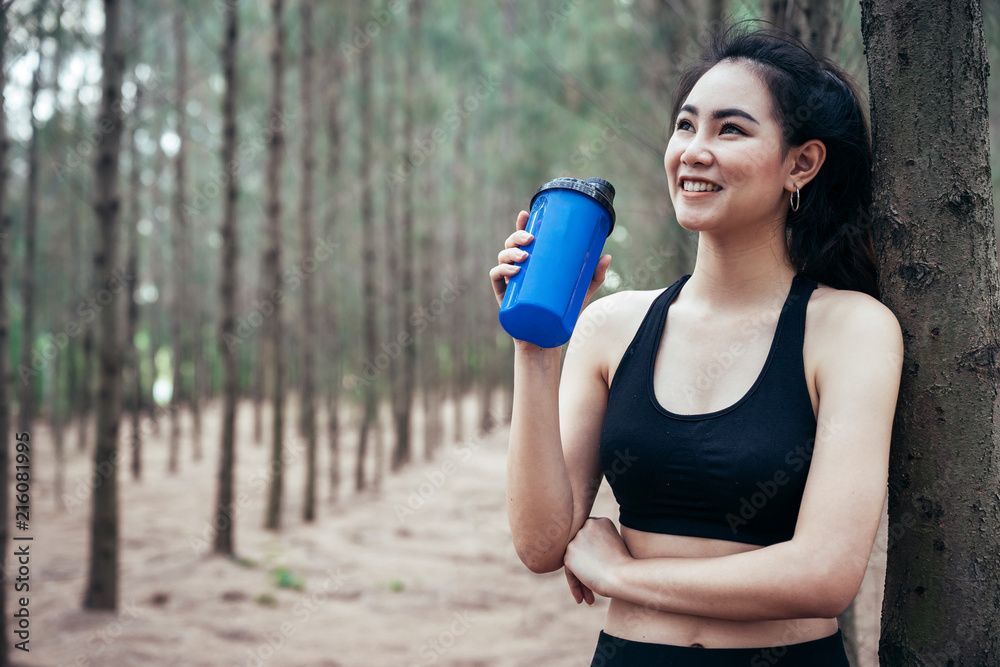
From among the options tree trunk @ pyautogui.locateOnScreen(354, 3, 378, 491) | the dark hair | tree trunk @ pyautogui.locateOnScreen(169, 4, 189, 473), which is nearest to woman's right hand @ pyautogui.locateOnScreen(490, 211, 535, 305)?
the dark hair

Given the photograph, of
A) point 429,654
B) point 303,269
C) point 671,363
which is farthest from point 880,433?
point 303,269

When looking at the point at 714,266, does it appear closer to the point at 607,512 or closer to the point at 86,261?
the point at 607,512

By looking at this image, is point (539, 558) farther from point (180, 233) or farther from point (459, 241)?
point (459, 241)

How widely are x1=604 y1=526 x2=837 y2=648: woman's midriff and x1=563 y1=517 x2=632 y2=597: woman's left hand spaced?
6 cm

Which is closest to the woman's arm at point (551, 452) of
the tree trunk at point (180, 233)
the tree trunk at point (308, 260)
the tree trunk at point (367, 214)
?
the tree trunk at point (308, 260)

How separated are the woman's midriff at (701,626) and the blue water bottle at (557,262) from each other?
41 cm

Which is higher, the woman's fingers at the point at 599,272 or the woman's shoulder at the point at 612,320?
the woman's fingers at the point at 599,272

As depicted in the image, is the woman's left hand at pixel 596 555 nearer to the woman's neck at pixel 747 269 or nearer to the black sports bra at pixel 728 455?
the black sports bra at pixel 728 455

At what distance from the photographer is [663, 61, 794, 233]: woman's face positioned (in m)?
1.30

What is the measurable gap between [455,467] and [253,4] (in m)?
8.09

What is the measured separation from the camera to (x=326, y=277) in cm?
1298

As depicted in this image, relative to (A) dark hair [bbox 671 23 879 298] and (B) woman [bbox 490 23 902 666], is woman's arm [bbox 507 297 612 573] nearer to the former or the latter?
(B) woman [bbox 490 23 902 666]

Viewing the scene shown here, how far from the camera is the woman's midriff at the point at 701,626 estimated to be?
125cm

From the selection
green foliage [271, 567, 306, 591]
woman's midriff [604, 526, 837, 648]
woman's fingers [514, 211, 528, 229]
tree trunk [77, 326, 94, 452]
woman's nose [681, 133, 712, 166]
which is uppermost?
woman's nose [681, 133, 712, 166]
